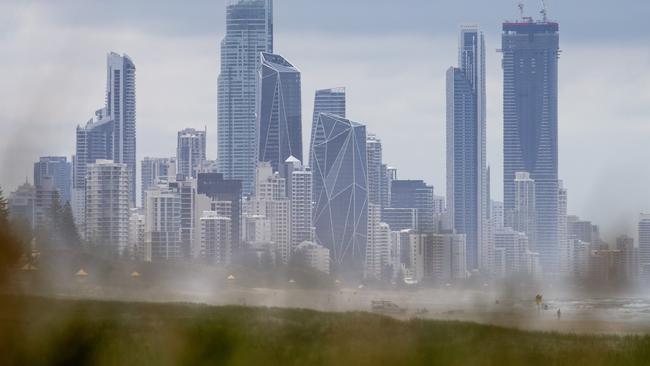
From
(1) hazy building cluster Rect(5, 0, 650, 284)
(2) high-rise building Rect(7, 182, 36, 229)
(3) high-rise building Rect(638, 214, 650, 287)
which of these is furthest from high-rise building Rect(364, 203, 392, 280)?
(2) high-rise building Rect(7, 182, 36, 229)

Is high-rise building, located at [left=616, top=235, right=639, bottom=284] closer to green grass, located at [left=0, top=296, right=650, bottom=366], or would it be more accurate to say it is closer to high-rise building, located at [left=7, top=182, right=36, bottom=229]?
green grass, located at [left=0, top=296, right=650, bottom=366]

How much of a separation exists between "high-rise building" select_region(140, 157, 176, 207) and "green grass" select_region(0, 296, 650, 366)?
11720 cm

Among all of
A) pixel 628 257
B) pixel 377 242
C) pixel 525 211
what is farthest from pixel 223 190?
pixel 628 257

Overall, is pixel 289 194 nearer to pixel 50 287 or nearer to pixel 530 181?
pixel 530 181

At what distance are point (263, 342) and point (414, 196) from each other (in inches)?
5484

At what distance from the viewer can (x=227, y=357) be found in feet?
73.3

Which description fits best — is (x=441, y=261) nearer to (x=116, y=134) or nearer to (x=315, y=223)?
(x=116, y=134)

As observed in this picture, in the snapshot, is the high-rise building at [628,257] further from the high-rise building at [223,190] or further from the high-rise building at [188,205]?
the high-rise building at [223,190]

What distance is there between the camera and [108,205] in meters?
83.3

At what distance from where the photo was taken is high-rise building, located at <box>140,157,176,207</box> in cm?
15525

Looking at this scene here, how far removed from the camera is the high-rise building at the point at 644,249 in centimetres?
3394

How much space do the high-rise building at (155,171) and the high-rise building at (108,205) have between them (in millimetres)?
36434

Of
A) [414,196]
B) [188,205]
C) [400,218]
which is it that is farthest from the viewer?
[400,218]

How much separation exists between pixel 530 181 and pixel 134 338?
14333cm
